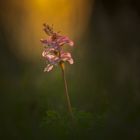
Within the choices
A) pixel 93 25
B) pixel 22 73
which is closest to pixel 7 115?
pixel 22 73

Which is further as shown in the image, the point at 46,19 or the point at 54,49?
the point at 46,19

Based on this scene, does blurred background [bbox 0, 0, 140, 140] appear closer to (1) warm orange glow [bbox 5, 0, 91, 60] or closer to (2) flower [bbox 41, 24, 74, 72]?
(1) warm orange glow [bbox 5, 0, 91, 60]

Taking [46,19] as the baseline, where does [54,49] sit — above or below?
below

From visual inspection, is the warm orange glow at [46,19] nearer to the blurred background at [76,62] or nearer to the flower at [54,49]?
the blurred background at [76,62]

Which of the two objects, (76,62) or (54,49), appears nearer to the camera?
(54,49)

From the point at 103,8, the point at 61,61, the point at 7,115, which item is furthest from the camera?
the point at 103,8

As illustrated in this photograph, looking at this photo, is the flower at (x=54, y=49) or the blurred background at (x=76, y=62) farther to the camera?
the blurred background at (x=76, y=62)

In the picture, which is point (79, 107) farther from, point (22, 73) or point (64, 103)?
point (22, 73)

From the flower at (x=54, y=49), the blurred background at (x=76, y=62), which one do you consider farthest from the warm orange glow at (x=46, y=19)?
the flower at (x=54, y=49)

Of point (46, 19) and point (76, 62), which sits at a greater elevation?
point (46, 19)
